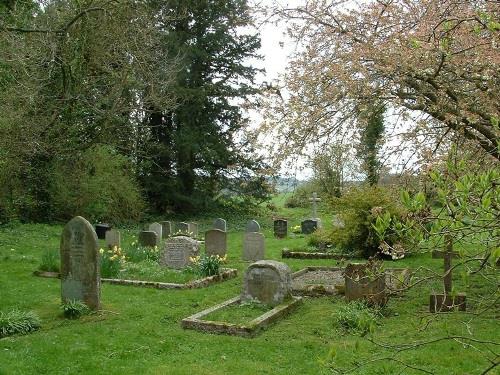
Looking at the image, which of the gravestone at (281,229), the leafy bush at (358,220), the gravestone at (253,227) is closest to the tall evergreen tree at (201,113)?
the gravestone at (281,229)

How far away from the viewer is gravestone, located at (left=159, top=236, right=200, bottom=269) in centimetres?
1334

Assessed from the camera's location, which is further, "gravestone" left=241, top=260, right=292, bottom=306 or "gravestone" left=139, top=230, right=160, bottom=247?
"gravestone" left=139, top=230, right=160, bottom=247

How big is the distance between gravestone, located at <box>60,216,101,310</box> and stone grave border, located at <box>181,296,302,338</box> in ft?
5.75

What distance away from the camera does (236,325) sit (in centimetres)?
820

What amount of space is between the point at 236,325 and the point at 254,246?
7.75 m

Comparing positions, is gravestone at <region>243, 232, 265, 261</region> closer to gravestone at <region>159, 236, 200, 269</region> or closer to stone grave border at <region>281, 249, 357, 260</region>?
stone grave border at <region>281, 249, 357, 260</region>

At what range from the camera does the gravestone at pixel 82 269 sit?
9234 millimetres

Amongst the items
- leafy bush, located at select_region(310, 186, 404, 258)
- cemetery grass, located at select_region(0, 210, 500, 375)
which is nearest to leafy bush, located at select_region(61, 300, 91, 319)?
cemetery grass, located at select_region(0, 210, 500, 375)

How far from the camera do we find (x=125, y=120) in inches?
1003

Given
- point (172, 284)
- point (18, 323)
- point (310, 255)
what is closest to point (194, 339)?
point (18, 323)

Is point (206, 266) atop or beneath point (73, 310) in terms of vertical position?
atop

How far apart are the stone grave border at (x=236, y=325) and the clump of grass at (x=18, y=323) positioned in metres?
2.26

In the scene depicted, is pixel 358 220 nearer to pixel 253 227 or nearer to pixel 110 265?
pixel 253 227

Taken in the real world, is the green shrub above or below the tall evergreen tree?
below
